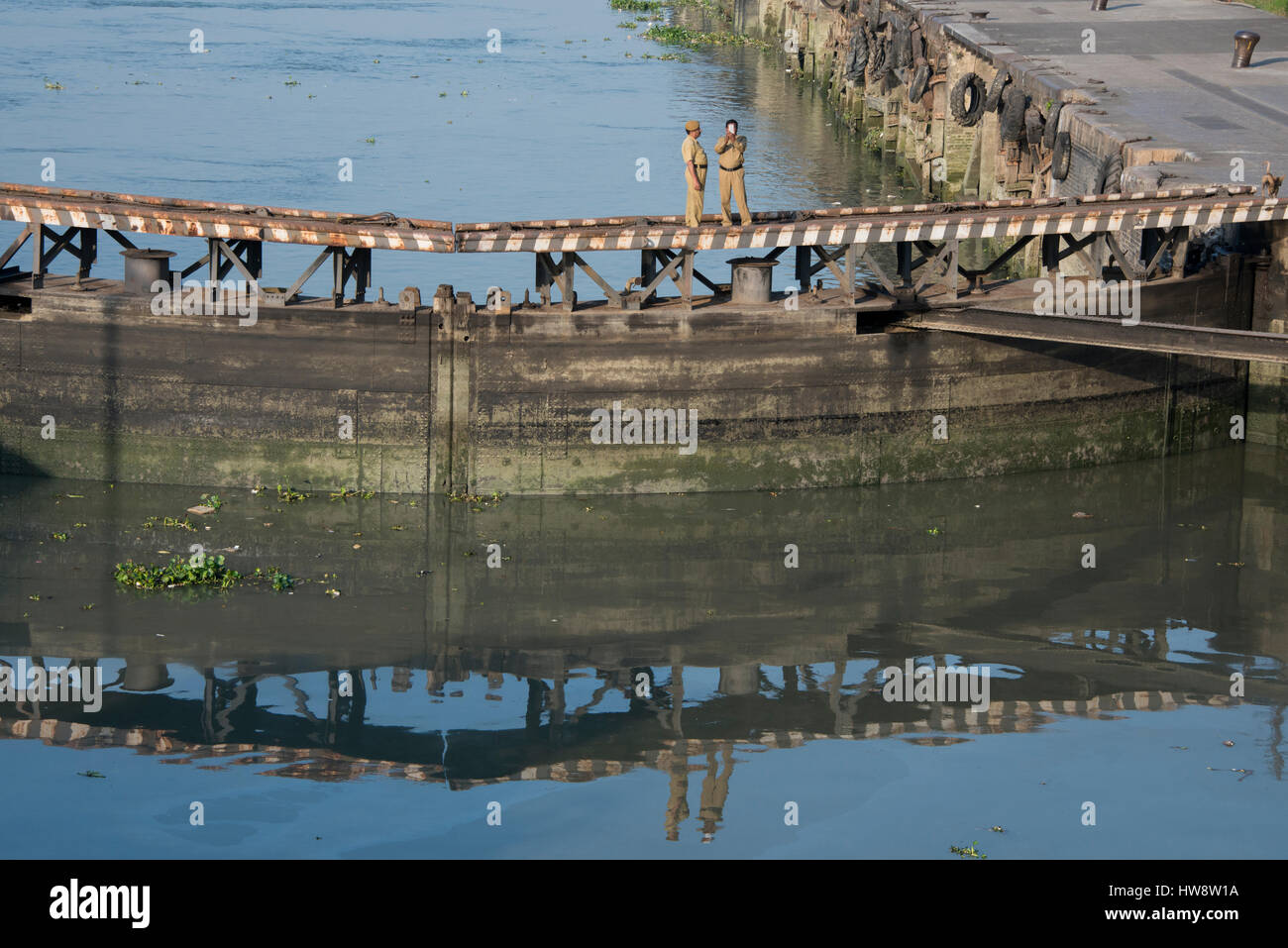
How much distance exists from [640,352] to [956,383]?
5.23m

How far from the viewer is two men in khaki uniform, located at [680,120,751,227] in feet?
90.4

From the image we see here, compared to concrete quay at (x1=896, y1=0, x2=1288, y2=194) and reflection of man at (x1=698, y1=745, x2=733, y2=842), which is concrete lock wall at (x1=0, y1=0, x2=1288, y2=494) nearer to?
concrete quay at (x1=896, y1=0, x2=1288, y2=194)

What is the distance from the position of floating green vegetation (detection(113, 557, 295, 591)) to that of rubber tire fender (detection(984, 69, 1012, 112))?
1054 inches

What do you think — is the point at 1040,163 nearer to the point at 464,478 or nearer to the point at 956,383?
the point at 956,383

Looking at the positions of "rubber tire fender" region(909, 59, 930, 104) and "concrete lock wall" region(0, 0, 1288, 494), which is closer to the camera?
"concrete lock wall" region(0, 0, 1288, 494)

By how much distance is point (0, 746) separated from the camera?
2052cm

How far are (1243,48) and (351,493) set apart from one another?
90.0 feet

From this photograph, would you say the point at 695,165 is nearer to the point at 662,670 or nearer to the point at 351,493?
the point at 351,493

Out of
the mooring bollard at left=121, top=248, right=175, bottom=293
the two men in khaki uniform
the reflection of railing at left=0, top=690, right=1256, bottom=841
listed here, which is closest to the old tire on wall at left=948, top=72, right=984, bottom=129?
the two men in khaki uniform

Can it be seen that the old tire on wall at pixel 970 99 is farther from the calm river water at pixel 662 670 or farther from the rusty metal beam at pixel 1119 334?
the rusty metal beam at pixel 1119 334

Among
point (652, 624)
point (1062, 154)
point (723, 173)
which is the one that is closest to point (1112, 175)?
point (1062, 154)

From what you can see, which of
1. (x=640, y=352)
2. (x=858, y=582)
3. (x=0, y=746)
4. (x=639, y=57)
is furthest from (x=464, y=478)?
(x=639, y=57)

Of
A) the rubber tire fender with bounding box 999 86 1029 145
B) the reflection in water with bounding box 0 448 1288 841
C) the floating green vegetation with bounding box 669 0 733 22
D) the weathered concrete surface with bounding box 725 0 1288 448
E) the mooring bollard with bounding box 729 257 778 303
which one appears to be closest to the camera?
the reflection in water with bounding box 0 448 1288 841
